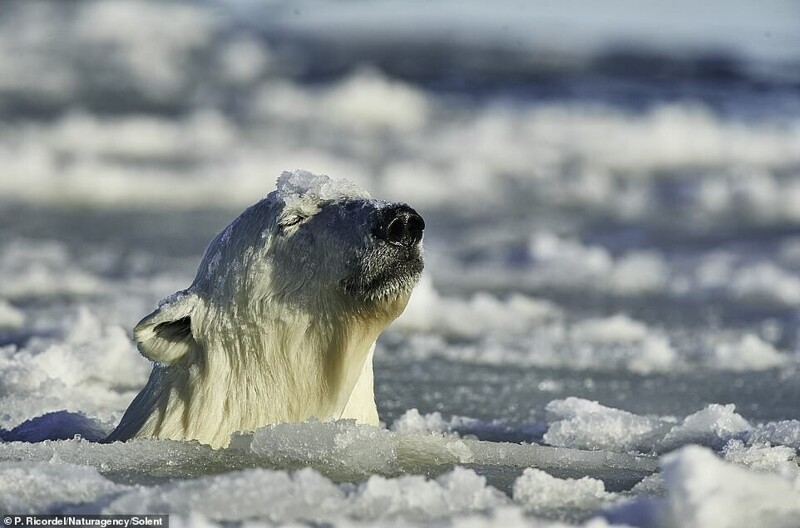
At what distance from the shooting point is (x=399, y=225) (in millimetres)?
4395

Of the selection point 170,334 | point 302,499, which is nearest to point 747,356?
point 170,334

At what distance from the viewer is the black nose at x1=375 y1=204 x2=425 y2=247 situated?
14.4 ft

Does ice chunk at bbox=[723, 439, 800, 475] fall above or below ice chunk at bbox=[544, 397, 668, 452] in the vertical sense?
below

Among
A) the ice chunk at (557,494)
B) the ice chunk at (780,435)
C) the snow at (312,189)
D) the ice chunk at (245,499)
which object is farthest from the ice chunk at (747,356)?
the ice chunk at (245,499)

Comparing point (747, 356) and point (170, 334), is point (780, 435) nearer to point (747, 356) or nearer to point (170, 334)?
point (170, 334)

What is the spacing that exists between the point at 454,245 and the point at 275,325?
382 inches

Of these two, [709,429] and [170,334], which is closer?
[170,334]

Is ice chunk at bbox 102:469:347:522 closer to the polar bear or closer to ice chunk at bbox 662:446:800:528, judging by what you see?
ice chunk at bbox 662:446:800:528

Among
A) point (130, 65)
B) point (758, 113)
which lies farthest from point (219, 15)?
point (758, 113)

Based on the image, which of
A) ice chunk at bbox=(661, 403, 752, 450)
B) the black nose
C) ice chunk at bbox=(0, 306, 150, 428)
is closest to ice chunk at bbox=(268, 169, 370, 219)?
the black nose

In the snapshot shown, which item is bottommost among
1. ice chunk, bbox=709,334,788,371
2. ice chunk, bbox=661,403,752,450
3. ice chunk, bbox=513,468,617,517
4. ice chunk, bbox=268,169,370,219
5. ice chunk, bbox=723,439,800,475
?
ice chunk, bbox=513,468,617,517

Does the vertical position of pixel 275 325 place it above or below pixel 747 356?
below

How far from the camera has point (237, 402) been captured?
4.57 m

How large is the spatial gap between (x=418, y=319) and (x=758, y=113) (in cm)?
1212
